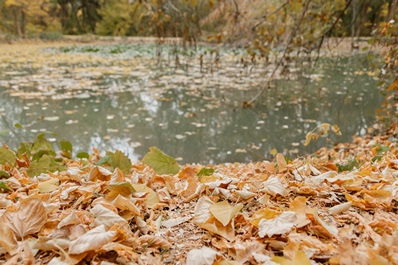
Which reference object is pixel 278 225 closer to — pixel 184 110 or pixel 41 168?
pixel 41 168

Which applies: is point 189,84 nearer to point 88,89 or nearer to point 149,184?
point 88,89

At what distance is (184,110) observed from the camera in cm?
545

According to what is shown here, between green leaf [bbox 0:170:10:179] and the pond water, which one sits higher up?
green leaf [bbox 0:170:10:179]

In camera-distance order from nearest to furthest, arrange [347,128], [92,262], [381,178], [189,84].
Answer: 1. [92,262]
2. [381,178]
3. [347,128]
4. [189,84]

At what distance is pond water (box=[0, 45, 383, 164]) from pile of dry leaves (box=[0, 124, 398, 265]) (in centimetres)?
203

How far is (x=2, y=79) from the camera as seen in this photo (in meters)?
7.57

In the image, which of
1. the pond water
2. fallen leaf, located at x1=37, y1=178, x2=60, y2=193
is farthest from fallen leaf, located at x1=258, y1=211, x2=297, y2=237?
the pond water

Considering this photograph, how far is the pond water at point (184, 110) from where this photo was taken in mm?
3982

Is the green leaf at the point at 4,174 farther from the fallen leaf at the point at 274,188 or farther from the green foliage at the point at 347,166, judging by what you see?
the green foliage at the point at 347,166

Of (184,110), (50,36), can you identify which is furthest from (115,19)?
(184,110)

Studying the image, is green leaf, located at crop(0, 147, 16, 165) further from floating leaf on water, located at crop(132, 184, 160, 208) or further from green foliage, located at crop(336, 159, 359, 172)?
green foliage, located at crop(336, 159, 359, 172)

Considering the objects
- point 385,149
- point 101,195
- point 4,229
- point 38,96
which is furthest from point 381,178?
point 38,96

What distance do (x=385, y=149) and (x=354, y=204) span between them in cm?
105

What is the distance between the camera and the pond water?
3.98 m
